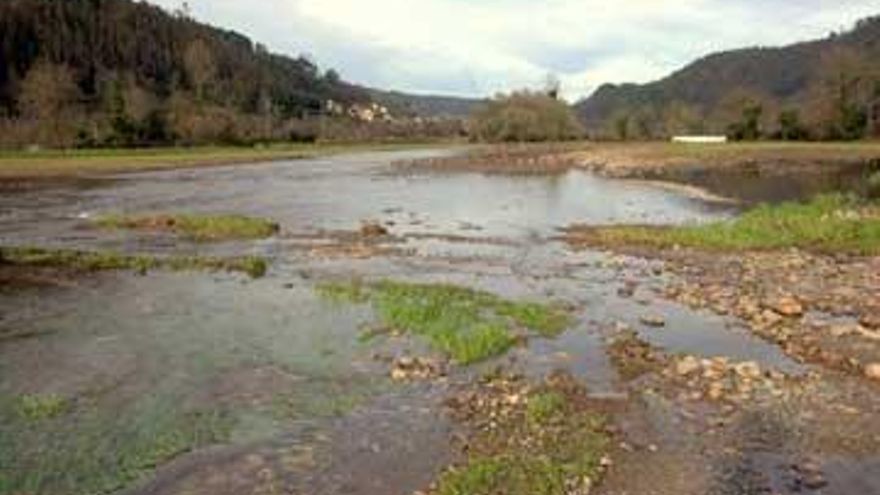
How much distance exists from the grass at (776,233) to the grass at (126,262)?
486 inches

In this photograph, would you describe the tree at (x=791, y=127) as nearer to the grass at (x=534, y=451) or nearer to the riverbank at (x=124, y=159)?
the riverbank at (x=124, y=159)

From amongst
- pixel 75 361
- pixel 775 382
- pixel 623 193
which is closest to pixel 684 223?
pixel 623 193

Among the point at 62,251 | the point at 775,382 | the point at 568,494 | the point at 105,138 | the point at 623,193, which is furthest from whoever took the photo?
→ the point at 105,138

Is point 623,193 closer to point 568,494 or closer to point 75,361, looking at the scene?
point 75,361

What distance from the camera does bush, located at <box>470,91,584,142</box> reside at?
160125mm

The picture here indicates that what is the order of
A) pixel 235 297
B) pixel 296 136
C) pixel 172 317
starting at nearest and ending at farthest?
pixel 172 317, pixel 235 297, pixel 296 136

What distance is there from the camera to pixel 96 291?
26734 mm

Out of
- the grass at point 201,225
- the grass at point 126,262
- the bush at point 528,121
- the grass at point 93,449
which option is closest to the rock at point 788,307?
the grass at point 93,449

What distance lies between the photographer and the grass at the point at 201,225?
40.0 m

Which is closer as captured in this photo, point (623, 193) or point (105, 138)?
point (623, 193)

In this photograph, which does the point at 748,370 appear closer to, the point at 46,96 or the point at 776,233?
the point at 776,233

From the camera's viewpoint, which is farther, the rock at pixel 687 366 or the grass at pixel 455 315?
the grass at pixel 455 315

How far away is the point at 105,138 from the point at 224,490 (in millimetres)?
112858

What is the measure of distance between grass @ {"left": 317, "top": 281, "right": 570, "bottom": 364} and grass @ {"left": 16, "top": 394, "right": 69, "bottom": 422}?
262 inches
